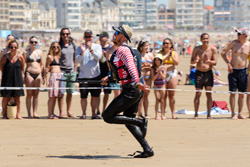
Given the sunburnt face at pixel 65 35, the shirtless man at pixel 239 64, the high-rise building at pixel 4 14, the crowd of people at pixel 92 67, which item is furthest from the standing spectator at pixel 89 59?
the high-rise building at pixel 4 14

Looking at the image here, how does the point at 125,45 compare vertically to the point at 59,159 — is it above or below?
above

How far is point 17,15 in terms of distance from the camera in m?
160

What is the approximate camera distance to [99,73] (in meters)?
11.7

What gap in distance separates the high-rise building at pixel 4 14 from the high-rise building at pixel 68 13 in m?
29.7

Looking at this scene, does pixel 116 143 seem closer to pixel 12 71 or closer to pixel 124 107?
pixel 124 107

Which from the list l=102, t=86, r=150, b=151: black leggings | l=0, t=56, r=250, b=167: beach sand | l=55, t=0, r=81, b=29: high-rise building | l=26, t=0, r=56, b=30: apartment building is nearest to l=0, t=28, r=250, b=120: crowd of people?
l=0, t=56, r=250, b=167: beach sand

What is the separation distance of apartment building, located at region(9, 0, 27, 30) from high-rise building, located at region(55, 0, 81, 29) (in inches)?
822

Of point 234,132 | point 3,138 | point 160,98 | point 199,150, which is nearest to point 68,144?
point 3,138

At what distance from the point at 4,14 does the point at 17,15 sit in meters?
7.56

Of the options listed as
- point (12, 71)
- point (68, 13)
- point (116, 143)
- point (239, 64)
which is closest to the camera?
point (116, 143)

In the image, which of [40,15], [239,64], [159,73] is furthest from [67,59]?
[40,15]

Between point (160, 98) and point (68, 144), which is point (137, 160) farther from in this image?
point (160, 98)

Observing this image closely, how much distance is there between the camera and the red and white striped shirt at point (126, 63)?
7074 mm

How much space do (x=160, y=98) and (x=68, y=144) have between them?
3.84 m
